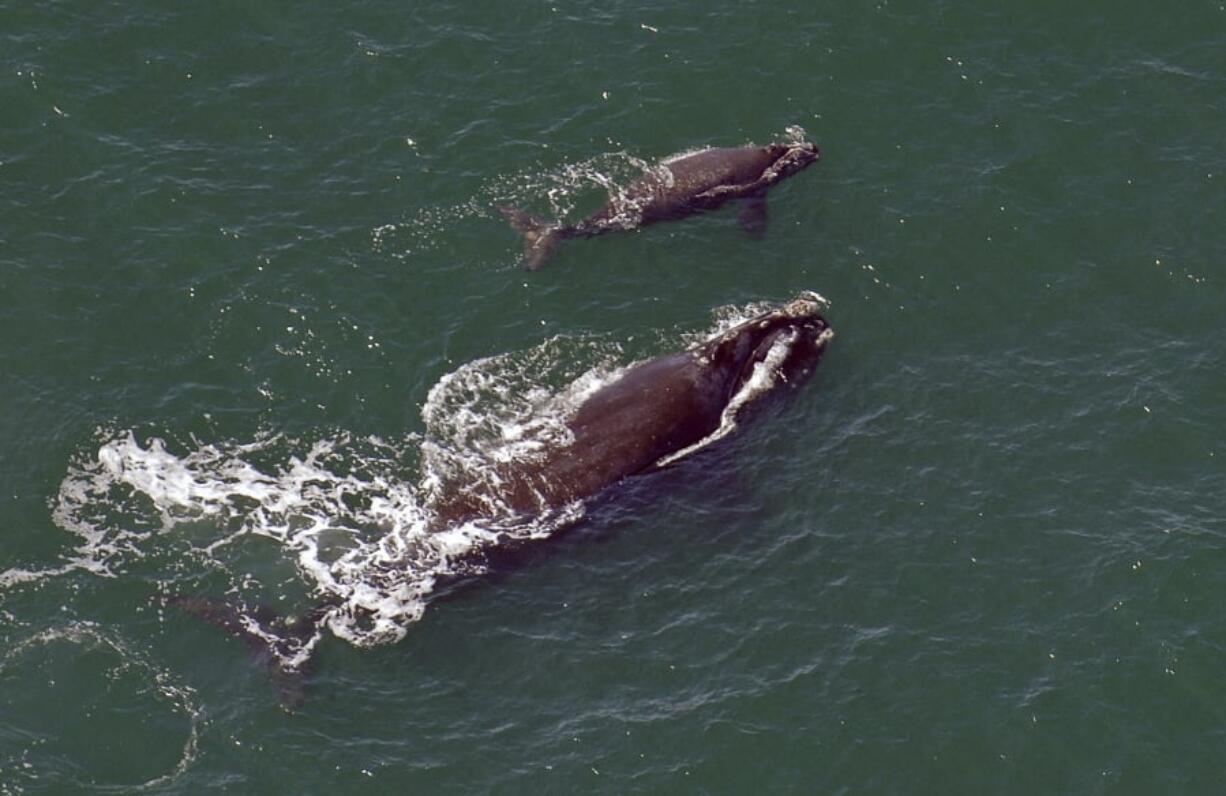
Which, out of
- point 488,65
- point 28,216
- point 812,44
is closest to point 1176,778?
point 812,44

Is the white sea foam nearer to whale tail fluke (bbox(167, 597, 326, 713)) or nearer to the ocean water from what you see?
the ocean water

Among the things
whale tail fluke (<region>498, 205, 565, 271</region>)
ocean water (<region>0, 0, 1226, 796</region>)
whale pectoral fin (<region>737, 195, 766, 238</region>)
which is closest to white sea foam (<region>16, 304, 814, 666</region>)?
ocean water (<region>0, 0, 1226, 796</region>)

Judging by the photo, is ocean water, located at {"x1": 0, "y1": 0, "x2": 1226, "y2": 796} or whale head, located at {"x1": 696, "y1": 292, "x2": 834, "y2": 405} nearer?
ocean water, located at {"x1": 0, "y1": 0, "x2": 1226, "y2": 796}

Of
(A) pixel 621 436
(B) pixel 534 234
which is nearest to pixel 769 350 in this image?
(A) pixel 621 436

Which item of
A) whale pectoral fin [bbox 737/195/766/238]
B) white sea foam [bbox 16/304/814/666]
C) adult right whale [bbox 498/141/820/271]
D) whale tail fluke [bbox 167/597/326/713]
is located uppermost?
adult right whale [bbox 498/141/820/271]

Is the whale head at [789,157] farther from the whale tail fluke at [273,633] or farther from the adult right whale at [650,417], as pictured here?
the whale tail fluke at [273,633]

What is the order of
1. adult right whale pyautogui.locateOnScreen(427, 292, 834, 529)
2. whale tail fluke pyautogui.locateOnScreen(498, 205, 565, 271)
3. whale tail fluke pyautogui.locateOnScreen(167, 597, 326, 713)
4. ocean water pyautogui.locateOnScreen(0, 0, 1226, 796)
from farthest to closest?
whale tail fluke pyautogui.locateOnScreen(498, 205, 565, 271), adult right whale pyautogui.locateOnScreen(427, 292, 834, 529), ocean water pyautogui.locateOnScreen(0, 0, 1226, 796), whale tail fluke pyautogui.locateOnScreen(167, 597, 326, 713)

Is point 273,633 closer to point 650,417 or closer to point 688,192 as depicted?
point 650,417

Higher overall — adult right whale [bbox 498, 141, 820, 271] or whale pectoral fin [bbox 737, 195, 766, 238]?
adult right whale [bbox 498, 141, 820, 271]

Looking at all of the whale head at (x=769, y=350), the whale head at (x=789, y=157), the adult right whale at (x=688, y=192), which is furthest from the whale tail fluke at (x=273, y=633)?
the whale head at (x=789, y=157)
